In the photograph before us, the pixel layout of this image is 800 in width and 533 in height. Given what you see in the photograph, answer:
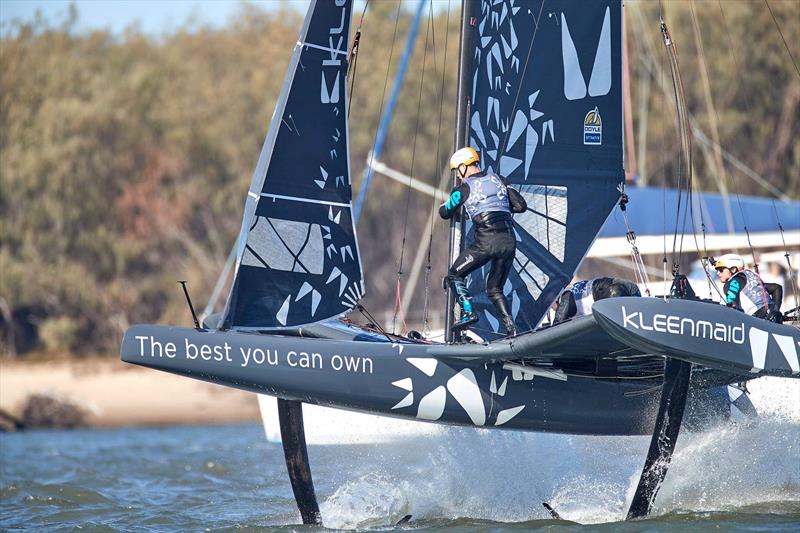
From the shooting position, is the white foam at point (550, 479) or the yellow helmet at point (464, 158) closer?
the yellow helmet at point (464, 158)

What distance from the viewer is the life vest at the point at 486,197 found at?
8.56m

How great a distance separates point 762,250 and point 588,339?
1091cm

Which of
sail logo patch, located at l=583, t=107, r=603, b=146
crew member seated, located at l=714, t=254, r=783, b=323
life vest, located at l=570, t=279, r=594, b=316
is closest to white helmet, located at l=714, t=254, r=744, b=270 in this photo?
crew member seated, located at l=714, t=254, r=783, b=323

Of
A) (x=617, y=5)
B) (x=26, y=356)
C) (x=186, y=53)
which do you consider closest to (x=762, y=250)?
(x=617, y=5)

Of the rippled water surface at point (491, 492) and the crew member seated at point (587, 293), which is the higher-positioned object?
the crew member seated at point (587, 293)

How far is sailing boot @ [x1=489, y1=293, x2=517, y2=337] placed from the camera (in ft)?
27.5

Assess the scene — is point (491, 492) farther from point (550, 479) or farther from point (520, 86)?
point (520, 86)

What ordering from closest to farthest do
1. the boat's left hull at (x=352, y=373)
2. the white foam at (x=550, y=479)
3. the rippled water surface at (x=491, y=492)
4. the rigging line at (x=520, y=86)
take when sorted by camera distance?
the boat's left hull at (x=352, y=373), the rippled water surface at (x=491, y=492), the white foam at (x=550, y=479), the rigging line at (x=520, y=86)

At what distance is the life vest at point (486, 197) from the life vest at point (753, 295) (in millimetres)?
2146

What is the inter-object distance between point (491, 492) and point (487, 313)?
4.12 feet

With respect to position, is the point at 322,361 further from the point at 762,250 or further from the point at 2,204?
the point at 2,204

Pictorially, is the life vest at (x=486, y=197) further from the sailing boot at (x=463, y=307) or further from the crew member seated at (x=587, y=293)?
the crew member seated at (x=587, y=293)

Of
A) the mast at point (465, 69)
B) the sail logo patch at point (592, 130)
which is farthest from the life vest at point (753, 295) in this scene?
the mast at point (465, 69)

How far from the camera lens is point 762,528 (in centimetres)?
781
